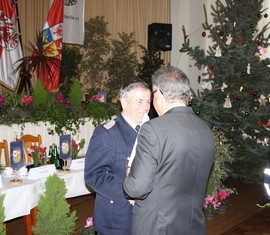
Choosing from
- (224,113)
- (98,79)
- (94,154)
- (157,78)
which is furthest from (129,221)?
(98,79)

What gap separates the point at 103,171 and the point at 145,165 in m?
0.38

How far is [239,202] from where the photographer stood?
4789 mm

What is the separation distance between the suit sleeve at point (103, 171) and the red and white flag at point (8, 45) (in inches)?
202

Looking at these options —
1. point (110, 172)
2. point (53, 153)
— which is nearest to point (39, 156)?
point (53, 153)

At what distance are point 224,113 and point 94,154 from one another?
368 cm

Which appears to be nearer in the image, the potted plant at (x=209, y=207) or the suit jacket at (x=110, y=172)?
the suit jacket at (x=110, y=172)

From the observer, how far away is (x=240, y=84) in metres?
5.20

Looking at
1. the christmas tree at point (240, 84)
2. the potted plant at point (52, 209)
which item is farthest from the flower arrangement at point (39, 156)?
the christmas tree at point (240, 84)

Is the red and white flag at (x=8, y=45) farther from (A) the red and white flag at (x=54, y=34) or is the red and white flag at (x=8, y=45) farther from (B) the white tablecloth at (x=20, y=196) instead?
(B) the white tablecloth at (x=20, y=196)

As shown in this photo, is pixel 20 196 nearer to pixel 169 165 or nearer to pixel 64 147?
pixel 64 147

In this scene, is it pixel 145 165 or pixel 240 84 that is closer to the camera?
pixel 145 165

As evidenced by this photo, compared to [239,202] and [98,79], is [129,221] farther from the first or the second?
[98,79]

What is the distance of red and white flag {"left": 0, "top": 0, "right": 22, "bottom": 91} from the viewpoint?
6379 millimetres

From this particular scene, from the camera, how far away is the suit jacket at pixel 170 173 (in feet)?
4.94
